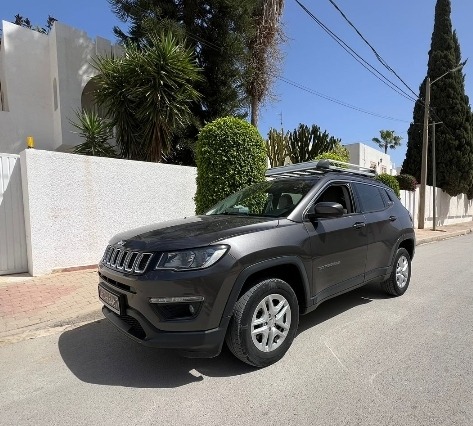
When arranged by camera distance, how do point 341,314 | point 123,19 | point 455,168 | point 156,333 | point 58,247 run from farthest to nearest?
point 455,168 < point 123,19 < point 58,247 < point 341,314 < point 156,333

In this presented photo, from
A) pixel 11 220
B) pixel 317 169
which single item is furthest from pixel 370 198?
pixel 11 220

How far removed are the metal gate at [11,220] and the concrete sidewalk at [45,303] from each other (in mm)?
257

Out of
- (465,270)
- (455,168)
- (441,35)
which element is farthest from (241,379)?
(441,35)

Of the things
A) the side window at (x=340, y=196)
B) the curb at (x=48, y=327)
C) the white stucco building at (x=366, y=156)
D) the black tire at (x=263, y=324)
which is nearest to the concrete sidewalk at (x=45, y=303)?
the curb at (x=48, y=327)

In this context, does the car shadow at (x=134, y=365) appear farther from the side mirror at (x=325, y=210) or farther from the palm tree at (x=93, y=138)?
the palm tree at (x=93, y=138)

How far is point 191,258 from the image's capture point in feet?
9.61

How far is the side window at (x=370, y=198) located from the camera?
4797mm

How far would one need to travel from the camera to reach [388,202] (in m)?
5.41

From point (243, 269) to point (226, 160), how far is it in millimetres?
4378

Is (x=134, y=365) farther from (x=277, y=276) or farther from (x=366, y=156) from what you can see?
(x=366, y=156)

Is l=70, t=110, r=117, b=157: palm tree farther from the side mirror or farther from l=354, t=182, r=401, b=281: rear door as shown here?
the side mirror

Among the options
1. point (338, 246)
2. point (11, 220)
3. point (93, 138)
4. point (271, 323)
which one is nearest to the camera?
point (271, 323)

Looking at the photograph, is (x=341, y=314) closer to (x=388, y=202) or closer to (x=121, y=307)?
(x=388, y=202)

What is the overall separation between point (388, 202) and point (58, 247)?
5597 millimetres
